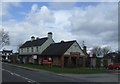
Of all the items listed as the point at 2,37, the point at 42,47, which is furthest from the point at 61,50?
the point at 2,37

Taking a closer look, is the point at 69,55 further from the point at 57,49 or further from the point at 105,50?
the point at 105,50

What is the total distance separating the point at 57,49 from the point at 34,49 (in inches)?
589

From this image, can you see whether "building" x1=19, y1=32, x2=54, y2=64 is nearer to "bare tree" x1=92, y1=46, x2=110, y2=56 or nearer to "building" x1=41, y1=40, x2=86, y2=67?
"building" x1=41, y1=40, x2=86, y2=67

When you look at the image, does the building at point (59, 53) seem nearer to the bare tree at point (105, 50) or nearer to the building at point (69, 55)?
the building at point (69, 55)

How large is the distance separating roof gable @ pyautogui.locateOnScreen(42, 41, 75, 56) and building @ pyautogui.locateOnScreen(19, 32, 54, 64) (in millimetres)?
1895

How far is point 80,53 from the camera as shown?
72000 mm

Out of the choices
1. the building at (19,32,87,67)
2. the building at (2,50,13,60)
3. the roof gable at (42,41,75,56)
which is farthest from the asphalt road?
the building at (2,50,13,60)

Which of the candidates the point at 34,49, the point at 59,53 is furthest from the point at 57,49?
the point at 34,49

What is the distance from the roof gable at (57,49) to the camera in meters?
70.8

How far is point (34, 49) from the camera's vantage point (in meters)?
88.2

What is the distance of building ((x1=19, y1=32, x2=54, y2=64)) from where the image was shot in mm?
84312

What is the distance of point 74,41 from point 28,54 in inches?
1014

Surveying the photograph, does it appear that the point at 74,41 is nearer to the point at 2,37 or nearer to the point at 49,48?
the point at 49,48

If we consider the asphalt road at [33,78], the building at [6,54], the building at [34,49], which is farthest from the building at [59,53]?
the building at [6,54]
